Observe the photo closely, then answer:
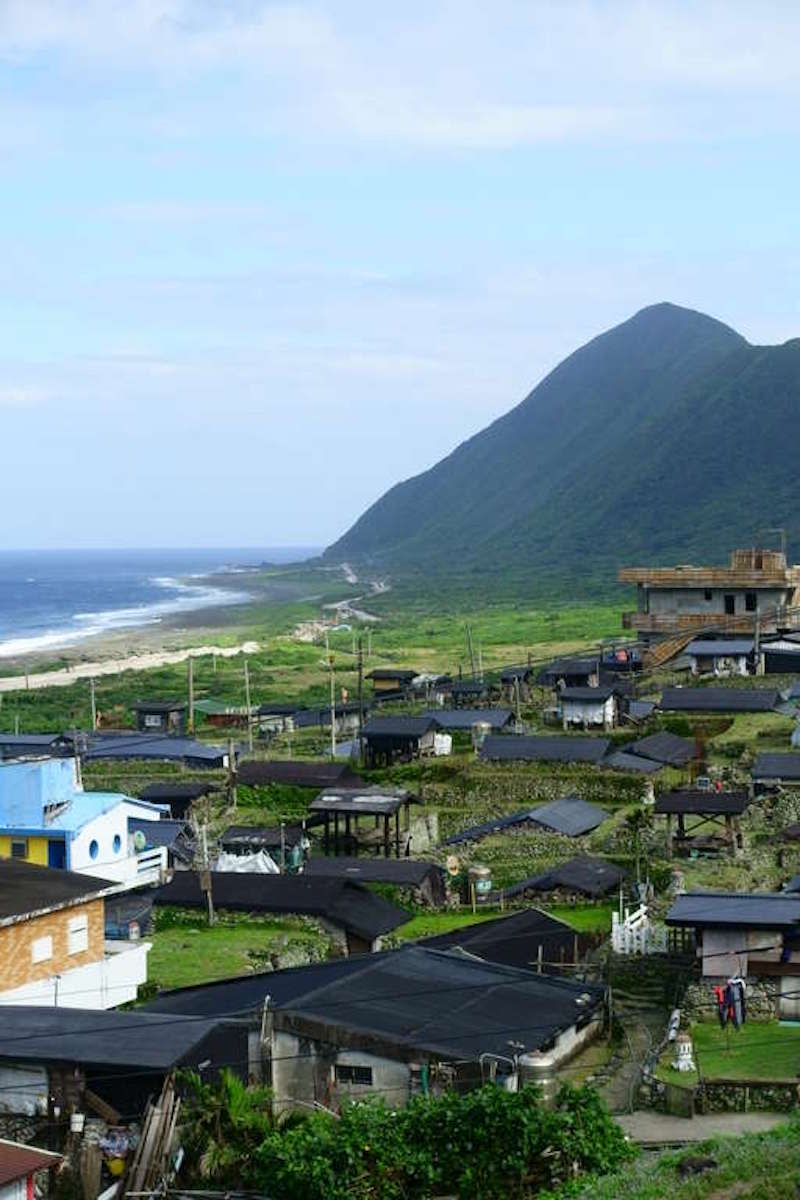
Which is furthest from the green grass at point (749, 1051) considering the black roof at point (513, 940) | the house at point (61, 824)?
the house at point (61, 824)

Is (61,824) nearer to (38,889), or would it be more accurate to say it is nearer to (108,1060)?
(38,889)

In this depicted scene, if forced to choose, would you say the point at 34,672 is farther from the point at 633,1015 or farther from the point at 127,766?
the point at 633,1015

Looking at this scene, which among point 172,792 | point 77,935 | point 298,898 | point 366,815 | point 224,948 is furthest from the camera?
point 172,792

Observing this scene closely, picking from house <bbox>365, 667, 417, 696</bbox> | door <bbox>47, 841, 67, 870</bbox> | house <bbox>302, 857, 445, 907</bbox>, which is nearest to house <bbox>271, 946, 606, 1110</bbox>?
house <bbox>302, 857, 445, 907</bbox>

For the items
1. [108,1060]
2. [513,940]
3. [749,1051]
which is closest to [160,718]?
[513,940]

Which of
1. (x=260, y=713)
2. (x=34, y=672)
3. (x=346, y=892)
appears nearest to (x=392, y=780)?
(x=346, y=892)

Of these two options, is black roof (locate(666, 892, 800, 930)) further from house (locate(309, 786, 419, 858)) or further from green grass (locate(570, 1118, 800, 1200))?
house (locate(309, 786, 419, 858))
